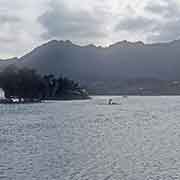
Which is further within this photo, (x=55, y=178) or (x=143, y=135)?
(x=143, y=135)

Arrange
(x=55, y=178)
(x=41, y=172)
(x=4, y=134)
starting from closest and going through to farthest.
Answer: (x=55, y=178) < (x=41, y=172) < (x=4, y=134)

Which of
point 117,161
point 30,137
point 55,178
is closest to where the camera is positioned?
point 55,178

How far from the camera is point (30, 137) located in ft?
207

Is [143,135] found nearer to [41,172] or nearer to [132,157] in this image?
[132,157]

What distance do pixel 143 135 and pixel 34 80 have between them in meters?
129

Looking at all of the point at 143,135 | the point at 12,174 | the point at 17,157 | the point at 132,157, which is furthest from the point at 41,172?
the point at 143,135

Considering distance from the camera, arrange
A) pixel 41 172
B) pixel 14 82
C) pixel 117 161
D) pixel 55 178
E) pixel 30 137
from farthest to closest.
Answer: pixel 14 82
pixel 30 137
pixel 117 161
pixel 41 172
pixel 55 178

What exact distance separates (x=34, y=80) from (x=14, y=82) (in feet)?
32.4

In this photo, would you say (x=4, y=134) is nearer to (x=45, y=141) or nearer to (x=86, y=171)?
(x=45, y=141)

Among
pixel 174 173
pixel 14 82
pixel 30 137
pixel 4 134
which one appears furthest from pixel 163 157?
pixel 14 82

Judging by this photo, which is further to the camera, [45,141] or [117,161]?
[45,141]

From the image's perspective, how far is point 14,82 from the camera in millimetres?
184625

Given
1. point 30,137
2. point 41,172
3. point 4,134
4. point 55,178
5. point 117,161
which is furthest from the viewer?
point 4,134

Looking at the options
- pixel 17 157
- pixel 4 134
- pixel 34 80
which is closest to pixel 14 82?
pixel 34 80
